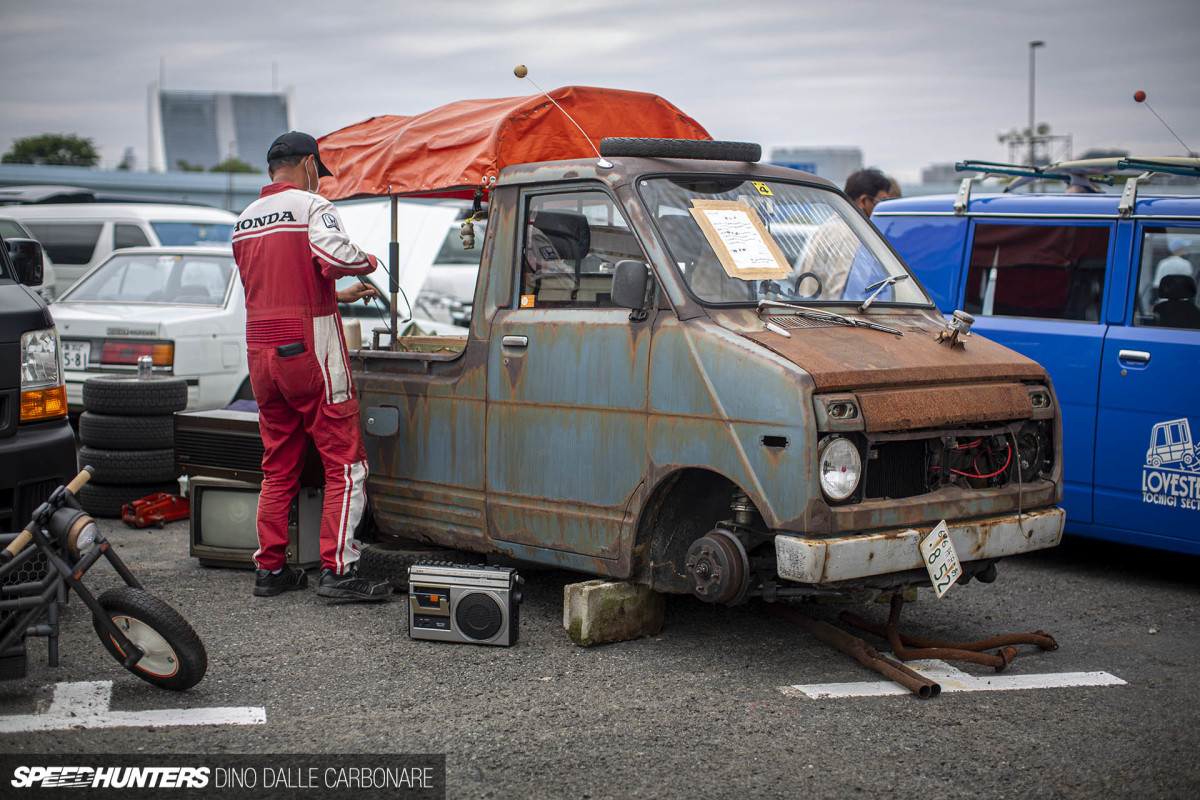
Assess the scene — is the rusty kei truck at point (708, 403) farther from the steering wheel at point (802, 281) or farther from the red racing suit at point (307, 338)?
the red racing suit at point (307, 338)

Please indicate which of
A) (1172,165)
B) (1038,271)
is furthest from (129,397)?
(1172,165)

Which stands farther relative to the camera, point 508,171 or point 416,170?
point 416,170

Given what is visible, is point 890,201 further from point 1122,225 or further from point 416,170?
point 416,170

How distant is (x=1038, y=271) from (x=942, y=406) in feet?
8.06

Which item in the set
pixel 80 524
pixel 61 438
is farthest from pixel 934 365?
pixel 61 438

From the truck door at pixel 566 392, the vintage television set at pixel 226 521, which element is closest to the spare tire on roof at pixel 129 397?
the vintage television set at pixel 226 521

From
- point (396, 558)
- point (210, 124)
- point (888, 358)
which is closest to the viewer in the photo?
point (888, 358)

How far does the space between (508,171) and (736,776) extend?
9.73ft

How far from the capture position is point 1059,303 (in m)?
6.31

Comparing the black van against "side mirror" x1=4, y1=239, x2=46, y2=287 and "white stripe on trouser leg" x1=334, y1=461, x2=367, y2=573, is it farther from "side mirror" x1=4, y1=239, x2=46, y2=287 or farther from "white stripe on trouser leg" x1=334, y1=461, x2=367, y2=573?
"white stripe on trouser leg" x1=334, y1=461, x2=367, y2=573

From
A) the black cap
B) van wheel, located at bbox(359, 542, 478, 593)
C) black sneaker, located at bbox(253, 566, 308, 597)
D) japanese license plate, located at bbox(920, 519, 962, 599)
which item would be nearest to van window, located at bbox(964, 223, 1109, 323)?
japanese license plate, located at bbox(920, 519, 962, 599)

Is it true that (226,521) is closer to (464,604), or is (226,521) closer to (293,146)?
(464,604)

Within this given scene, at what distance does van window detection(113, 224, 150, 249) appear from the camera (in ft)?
42.5

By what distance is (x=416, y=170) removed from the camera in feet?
18.6
